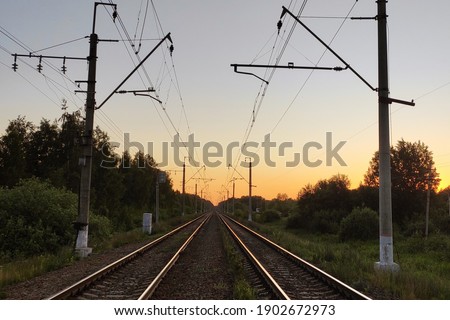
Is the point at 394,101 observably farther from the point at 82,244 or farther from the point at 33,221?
the point at 33,221

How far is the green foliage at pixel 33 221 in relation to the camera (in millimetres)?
21016

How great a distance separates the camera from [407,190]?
54.7 meters

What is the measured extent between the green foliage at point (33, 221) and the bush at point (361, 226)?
25.0 metres

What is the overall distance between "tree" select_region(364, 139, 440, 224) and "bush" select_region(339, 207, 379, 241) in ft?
46.3

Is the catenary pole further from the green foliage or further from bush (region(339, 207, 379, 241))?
bush (region(339, 207, 379, 241))

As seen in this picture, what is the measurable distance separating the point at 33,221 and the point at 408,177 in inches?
1875

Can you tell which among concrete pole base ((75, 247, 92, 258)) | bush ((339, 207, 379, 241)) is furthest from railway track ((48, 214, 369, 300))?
bush ((339, 207, 379, 241))

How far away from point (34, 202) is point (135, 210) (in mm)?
67471

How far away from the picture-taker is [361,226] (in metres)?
38.6

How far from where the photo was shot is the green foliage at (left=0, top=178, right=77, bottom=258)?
21.0 meters

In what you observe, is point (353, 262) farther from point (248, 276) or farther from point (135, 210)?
point (135, 210)

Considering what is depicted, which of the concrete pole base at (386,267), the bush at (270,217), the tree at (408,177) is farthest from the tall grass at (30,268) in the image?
the bush at (270,217)

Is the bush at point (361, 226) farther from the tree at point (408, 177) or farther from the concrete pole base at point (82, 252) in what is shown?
the concrete pole base at point (82, 252)

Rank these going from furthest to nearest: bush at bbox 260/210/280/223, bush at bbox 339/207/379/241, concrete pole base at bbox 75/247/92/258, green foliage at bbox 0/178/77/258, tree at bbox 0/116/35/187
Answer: bush at bbox 260/210/280/223 < tree at bbox 0/116/35/187 < bush at bbox 339/207/379/241 < green foliage at bbox 0/178/77/258 < concrete pole base at bbox 75/247/92/258
